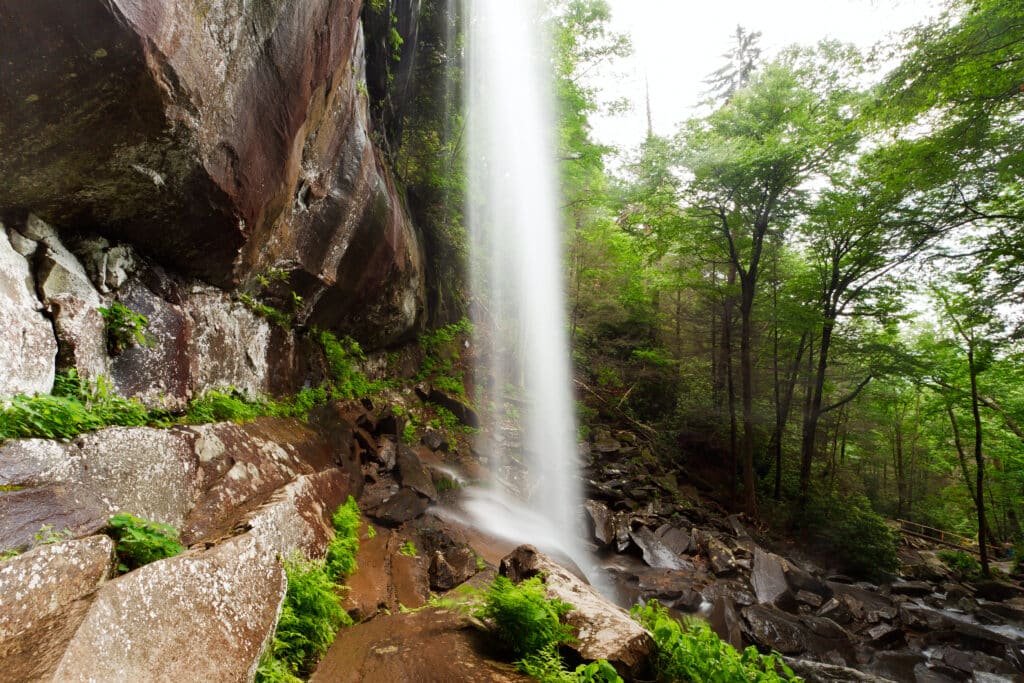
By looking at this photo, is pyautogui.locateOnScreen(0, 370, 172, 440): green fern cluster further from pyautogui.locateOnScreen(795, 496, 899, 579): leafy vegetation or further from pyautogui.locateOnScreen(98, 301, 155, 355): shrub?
pyautogui.locateOnScreen(795, 496, 899, 579): leafy vegetation

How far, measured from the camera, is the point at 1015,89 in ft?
21.3

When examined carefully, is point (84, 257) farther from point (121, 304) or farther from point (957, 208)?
point (957, 208)

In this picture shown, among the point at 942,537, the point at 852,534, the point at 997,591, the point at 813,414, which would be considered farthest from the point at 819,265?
the point at 942,537

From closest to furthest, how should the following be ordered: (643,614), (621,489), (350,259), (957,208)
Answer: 1. (643,614)
2. (350,259)
3. (957,208)
4. (621,489)

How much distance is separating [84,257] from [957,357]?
2117 cm

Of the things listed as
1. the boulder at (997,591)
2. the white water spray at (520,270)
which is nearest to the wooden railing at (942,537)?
the boulder at (997,591)

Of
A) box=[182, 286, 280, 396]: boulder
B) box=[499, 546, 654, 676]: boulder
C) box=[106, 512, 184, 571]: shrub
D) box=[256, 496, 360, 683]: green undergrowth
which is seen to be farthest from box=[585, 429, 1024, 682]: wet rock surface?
box=[182, 286, 280, 396]: boulder

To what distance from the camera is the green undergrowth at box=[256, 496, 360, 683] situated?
2664 mm

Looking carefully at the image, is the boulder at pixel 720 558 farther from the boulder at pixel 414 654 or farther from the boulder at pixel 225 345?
the boulder at pixel 225 345

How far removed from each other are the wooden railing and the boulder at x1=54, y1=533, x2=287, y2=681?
20.9 meters

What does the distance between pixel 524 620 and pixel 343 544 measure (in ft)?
7.69

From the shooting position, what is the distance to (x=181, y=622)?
91.7 inches

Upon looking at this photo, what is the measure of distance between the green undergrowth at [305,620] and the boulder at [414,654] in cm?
10

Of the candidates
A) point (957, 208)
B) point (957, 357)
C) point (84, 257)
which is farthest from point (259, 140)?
point (957, 357)
